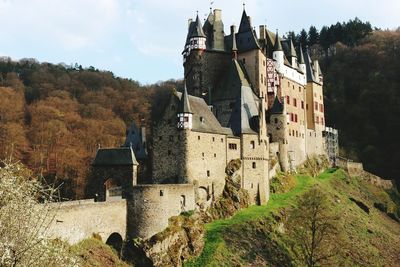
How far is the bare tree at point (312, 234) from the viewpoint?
37.7 m

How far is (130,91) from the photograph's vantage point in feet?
274

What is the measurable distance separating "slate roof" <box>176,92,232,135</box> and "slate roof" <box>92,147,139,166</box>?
5712 mm

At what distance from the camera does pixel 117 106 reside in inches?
3019

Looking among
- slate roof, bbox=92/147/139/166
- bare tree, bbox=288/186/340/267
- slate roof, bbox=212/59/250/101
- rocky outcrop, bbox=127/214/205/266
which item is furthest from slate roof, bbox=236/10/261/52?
rocky outcrop, bbox=127/214/205/266

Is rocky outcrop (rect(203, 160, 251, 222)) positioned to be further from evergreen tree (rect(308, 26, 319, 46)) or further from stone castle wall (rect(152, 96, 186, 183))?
evergreen tree (rect(308, 26, 319, 46))

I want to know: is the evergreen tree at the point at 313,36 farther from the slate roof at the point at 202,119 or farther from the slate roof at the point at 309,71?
the slate roof at the point at 202,119

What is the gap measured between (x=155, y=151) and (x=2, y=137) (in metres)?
23.9

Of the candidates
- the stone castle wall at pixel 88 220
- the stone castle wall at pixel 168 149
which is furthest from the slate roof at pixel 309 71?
the stone castle wall at pixel 88 220

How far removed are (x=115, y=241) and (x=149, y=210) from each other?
117 inches

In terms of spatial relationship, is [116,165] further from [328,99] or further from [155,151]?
[328,99]

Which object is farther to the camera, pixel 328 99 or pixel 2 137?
pixel 328 99

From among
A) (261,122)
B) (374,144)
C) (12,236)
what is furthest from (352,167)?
(12,236)

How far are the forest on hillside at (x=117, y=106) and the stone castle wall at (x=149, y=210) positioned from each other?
2053 centimetres

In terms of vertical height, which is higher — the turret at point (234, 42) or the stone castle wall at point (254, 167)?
the turret at point (234, 42)
